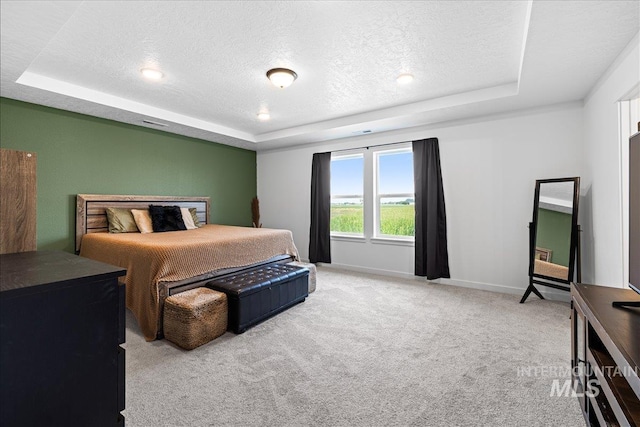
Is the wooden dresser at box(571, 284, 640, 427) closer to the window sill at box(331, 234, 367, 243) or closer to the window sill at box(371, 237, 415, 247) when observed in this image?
the window sill at box(371, 237, 415, 247)

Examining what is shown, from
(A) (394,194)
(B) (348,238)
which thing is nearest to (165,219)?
(B) (348,238)

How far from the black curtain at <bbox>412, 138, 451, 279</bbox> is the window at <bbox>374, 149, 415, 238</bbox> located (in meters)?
0.31

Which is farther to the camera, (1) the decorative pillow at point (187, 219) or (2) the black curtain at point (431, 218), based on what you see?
(1) the decorative pillow at point (187, 219)

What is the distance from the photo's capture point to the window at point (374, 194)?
4.84 meters

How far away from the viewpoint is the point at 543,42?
7.11 ft

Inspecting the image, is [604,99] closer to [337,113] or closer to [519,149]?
[519,149]

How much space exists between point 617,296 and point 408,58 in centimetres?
228

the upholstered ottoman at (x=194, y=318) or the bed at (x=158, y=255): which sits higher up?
the bed at (x=158, y=255)

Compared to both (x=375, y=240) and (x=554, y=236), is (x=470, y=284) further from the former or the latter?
(x=375, y=240)

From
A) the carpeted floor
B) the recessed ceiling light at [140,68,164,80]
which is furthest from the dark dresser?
the recessed ceiling light at [140,68,164,80]

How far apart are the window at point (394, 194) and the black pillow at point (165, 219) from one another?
124 inches

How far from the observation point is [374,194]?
16.6 ft

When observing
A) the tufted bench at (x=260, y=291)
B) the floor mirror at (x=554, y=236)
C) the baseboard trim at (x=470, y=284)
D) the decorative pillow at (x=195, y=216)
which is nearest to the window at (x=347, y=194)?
the baseboard trim at (x=470, y=284)

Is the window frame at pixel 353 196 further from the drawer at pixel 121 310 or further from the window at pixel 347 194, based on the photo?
the drawer at pixel 121 310
